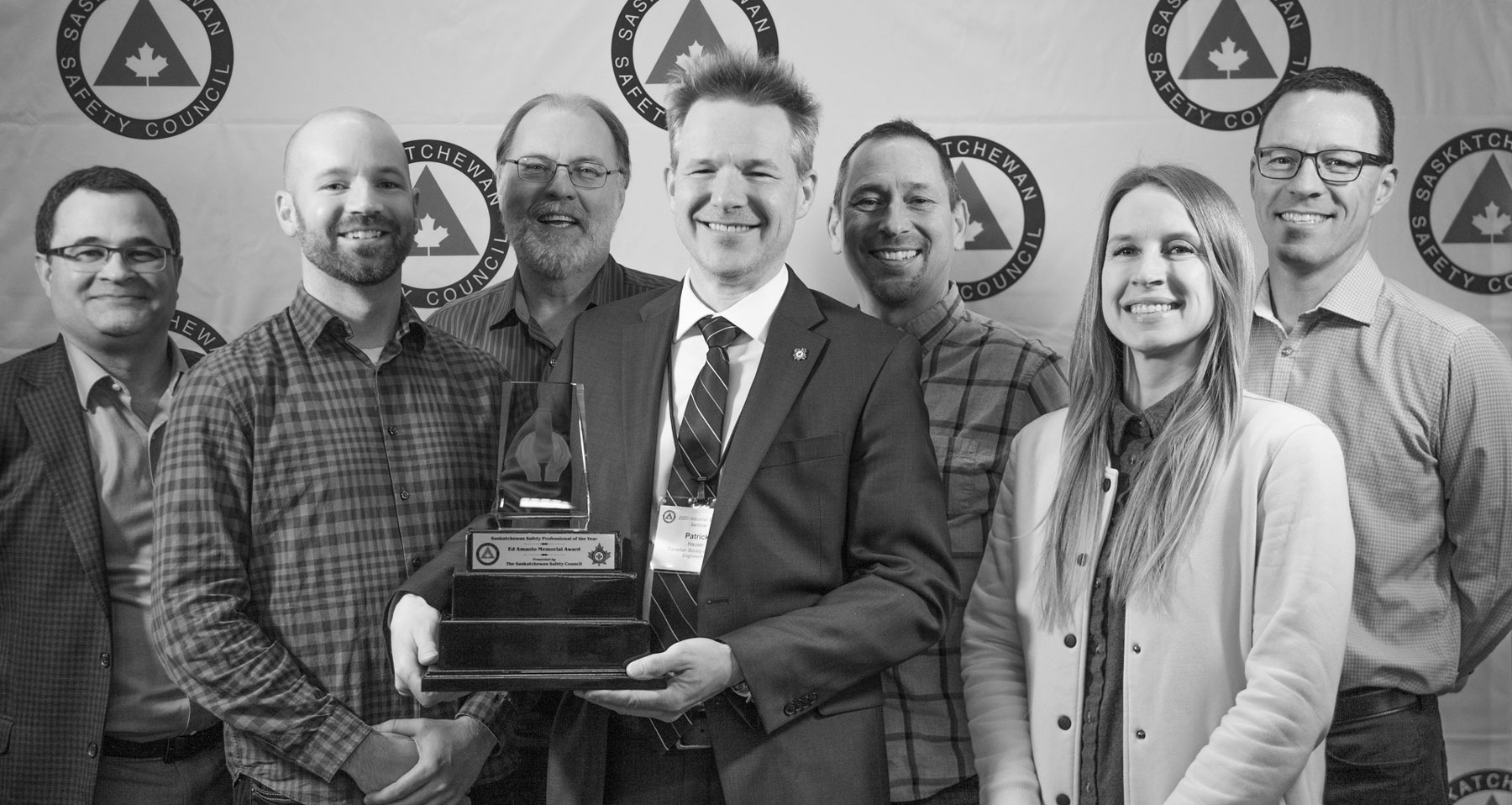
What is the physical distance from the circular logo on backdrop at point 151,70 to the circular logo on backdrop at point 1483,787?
4.06 meters

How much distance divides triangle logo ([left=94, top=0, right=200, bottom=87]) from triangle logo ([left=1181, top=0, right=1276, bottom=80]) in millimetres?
2905

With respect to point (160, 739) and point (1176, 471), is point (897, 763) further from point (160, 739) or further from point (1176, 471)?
point (160, 739)

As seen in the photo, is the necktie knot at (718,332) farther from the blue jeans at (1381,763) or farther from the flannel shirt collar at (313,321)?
the blue jeans at (1381,763)

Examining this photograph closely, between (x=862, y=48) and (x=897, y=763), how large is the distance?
79.7 inches

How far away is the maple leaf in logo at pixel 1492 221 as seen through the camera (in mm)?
3359

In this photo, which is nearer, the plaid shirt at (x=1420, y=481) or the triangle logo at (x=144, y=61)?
the plaid shirt at (x=1420, y=481)

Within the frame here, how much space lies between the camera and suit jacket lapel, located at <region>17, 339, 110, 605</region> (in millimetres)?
2541

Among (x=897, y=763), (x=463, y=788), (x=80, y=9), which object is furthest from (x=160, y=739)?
(x=80, y=9)

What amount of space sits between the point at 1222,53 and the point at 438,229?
234cm

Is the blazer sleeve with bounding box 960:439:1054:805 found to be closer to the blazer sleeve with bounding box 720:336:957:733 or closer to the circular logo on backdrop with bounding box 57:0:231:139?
the blazer sleeve with bounding box 720:336:957:733

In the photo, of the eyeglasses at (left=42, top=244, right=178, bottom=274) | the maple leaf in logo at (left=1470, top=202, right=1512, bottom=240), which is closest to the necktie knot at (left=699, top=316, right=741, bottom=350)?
the eyeglasses at (left=42, top=244, right=178, bottom=274)

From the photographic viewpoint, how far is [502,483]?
1963 mm

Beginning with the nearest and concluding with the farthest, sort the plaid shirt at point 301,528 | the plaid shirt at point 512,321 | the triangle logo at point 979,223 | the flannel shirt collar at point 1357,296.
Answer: the plaid shirt at point 301,528 → the flannel shirt collar at point 1357,296 → the plaid shirt at point 512,321 → the triangle logo at point 979,223

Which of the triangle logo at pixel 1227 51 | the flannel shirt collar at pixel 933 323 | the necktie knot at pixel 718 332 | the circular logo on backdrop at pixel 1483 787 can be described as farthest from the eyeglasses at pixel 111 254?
the circular logo on backdrop at pixel 1483 787
